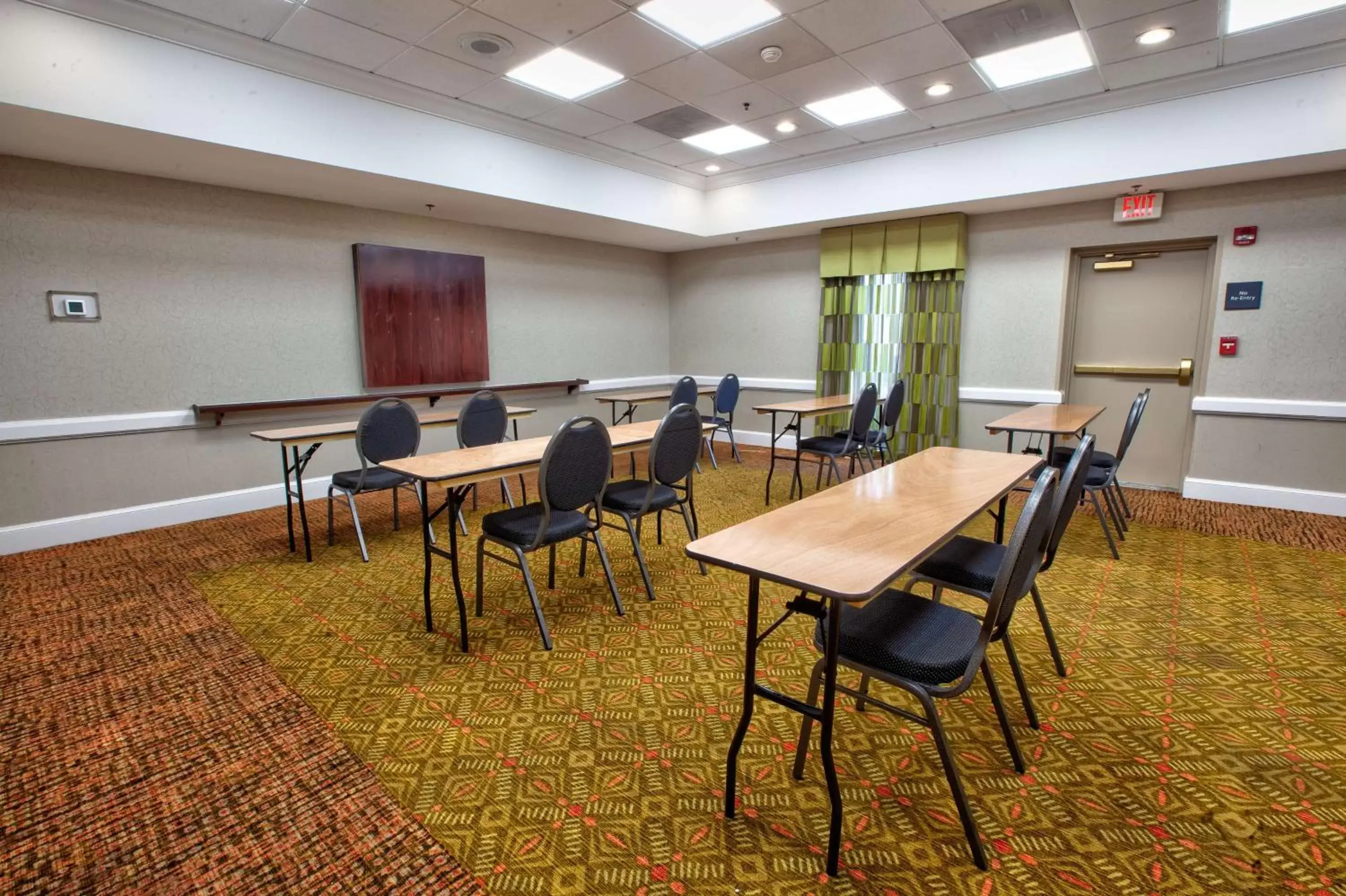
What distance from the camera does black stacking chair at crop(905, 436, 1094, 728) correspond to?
188cm

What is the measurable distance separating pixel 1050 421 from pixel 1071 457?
26 cm

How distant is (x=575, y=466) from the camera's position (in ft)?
8.83

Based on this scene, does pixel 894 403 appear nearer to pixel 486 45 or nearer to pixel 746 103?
pixel 746 103

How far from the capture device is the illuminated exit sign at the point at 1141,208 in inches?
197

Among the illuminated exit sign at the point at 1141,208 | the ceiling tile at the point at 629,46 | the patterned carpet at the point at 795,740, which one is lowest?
the patterned carpet at the point at 795,740

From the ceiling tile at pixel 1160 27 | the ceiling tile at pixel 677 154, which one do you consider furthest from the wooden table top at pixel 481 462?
the ceiling tile at pixel 1160 27

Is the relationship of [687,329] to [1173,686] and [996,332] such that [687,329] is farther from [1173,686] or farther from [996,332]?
[1173,686]

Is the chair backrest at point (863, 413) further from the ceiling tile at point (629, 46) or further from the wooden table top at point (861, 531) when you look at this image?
the ceiling tile at point (629, 46)

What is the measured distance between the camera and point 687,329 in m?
8.30

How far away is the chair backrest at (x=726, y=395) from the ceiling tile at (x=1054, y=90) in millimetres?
3332

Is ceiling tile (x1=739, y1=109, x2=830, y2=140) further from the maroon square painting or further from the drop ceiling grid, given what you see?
the maroon square painting

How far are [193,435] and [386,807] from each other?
4023mm

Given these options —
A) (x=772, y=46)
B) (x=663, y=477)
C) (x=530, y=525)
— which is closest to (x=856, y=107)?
(x=772, y=46)

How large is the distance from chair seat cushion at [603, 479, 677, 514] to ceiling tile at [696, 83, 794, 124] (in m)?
2.97
